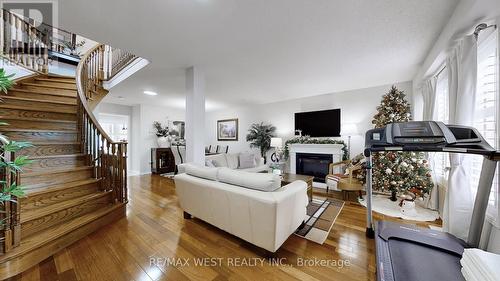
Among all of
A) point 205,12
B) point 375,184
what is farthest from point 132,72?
point 375,184

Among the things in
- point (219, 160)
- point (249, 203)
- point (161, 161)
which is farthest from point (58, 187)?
point (161, 161)

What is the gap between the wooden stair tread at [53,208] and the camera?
1.76 m

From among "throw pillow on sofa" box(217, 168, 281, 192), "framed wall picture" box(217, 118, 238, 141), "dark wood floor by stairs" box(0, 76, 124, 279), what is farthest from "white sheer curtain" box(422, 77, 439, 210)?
"framed wall picture" box(217, 118, 238, 141)

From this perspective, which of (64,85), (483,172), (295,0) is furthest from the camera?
(64,85)

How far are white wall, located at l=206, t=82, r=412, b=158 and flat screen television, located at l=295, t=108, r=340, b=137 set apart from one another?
16 centimetres

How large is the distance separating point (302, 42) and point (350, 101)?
2.78 meters

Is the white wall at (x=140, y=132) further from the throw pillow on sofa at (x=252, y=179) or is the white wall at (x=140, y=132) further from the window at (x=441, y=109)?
the window at (x=441, y=109)

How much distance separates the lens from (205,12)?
1.68 m

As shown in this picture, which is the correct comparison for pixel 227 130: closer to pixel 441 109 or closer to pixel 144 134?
pixel 144 134

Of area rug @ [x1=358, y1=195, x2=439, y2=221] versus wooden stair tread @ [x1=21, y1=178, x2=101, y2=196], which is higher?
wooden stair tread @ [x1=21, y1=178, x2=101, y2=196]

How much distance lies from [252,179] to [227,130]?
16.7ft

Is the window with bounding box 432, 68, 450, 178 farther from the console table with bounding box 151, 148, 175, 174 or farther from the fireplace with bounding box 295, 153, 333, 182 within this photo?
the console table with bounding box 151, 148, 175, 174

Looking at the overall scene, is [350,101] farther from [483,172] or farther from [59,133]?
[59,133]

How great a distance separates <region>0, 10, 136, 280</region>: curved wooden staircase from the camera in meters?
1.61
